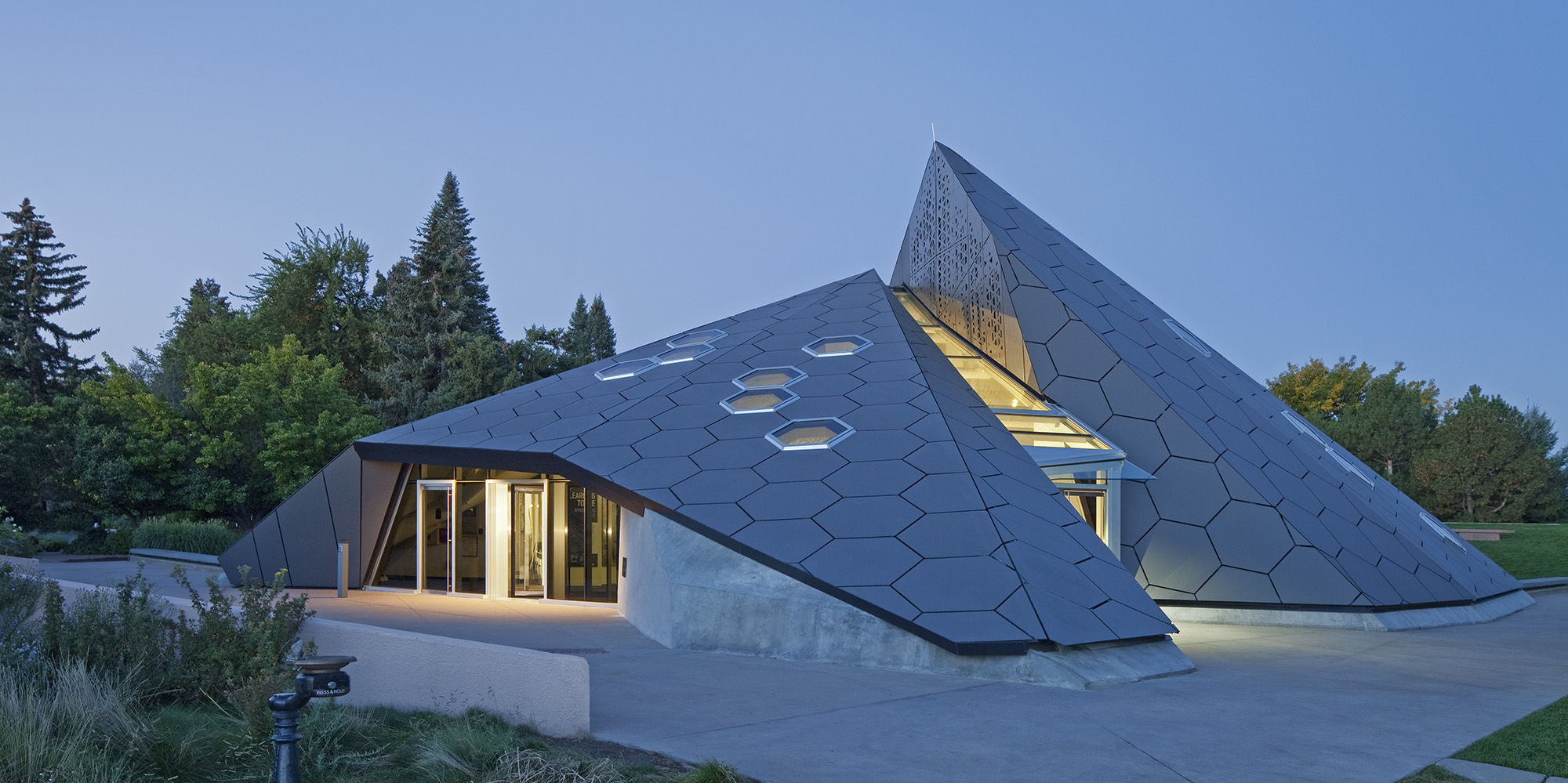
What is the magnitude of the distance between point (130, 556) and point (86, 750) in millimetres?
22047

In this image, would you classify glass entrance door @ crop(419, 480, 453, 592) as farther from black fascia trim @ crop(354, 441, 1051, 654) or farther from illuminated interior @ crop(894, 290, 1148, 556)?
illuminated interior @ crop(894, 290, 1148, 556)

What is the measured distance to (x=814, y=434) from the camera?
13.7 meters

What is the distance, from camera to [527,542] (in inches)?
663

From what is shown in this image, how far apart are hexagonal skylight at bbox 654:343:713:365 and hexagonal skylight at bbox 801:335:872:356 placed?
196 centimetres

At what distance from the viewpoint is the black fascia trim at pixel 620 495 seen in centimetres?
983

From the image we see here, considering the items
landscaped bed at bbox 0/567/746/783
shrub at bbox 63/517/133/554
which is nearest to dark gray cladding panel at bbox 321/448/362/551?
landscaped bed at bbox 0/567/746/783

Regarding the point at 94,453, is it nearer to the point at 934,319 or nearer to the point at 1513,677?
the point at 934,319

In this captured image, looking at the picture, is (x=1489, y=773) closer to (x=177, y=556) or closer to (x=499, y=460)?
(x=499, y=460)

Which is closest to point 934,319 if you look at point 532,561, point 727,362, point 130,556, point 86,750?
point 727,362

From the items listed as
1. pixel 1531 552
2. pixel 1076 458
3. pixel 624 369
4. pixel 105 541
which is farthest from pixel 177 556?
pixel 1531 552

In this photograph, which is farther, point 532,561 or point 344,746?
point 532,561

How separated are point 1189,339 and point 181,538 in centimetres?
2331

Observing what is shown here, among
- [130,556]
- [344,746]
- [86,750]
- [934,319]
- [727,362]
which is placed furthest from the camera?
[130,556]

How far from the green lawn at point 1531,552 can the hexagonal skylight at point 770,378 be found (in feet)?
64.9
